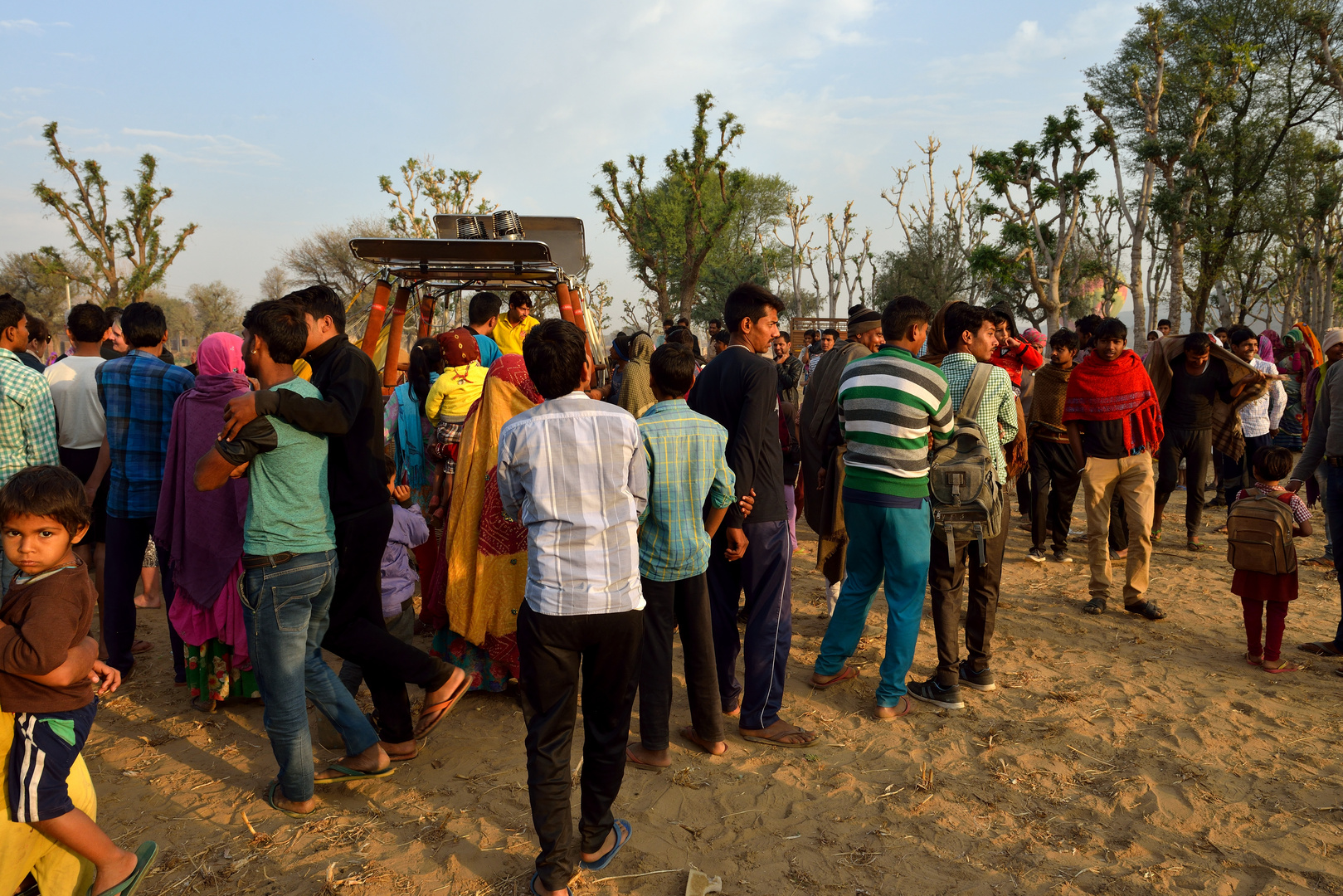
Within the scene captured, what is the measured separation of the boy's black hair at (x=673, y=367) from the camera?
3.33 m

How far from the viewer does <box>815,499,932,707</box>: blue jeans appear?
12.7 feet

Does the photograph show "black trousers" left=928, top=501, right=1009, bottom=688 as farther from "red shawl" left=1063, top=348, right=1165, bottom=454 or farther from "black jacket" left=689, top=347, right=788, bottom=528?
"red shawl" left=1063, top=348, right=1165, bottom=454

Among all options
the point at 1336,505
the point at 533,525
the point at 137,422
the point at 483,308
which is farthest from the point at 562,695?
the point at 1336,505

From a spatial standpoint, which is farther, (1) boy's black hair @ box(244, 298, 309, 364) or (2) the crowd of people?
(1) boy's black hair @ box(244, 298, 309, 364)

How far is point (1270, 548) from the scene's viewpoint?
449 cm

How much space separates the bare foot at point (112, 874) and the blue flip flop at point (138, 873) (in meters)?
0.01

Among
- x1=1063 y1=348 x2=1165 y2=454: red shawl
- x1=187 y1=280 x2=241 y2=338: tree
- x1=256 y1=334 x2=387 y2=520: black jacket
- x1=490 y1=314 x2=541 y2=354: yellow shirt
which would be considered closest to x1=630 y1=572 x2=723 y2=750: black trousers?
x1=256 y1=334 x2=387 y2=520: black jacket

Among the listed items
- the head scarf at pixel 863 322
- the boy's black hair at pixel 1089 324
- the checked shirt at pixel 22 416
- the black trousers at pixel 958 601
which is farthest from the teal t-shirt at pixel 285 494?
the boy's black hair at pixel 1089 324

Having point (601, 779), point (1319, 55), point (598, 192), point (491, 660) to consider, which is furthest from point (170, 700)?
point (1319, 55)

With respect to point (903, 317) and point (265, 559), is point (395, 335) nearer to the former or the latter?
point (265, 559)

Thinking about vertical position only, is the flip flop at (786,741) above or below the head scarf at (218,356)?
below

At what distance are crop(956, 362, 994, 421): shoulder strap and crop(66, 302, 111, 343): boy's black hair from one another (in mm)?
5037

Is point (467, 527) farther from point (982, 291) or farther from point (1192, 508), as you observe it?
point (982, 291)

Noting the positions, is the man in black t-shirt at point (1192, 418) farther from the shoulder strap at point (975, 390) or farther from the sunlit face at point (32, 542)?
the sunlit face at point (32, 542)
